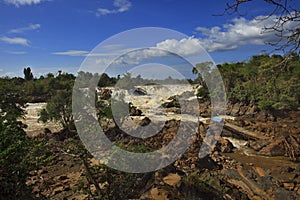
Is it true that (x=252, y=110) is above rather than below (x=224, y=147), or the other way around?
above

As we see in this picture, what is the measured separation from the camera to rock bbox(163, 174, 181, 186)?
5.13 m

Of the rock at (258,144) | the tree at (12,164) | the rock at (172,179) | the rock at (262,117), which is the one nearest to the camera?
the tree at (12,164)

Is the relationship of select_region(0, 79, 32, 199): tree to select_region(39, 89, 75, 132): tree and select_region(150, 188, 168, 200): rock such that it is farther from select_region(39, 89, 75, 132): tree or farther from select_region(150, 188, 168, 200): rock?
select_region(39, 89, 75, 132): tree

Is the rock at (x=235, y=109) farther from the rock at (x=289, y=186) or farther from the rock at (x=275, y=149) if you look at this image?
the rock at (x=289, y=186)

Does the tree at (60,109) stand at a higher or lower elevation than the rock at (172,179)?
higher

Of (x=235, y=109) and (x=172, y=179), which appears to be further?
(x=235, y=109)

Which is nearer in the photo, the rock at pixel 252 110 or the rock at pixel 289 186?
the rock at pixel 289 186

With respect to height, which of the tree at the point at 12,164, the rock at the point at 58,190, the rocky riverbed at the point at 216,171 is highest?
the tree at the point at 12,164

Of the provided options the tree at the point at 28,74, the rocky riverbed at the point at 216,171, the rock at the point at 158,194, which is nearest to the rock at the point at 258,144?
the rocky riverbed at the point at 216,171

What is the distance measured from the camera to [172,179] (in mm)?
5523

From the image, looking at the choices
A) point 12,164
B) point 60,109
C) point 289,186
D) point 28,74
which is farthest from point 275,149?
point 28,74

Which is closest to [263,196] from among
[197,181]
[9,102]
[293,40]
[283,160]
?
[197,181]

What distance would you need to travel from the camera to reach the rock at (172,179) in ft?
16.8

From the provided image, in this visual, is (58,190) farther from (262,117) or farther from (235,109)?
(235,109)
